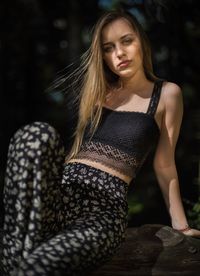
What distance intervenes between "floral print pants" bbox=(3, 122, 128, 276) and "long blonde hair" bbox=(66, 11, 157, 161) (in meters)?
0.84

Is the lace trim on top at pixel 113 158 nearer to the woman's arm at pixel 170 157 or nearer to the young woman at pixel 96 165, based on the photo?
the young woman at pixel 96 165

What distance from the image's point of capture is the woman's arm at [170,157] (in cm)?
345

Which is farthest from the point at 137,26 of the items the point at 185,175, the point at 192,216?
the point at 185,175

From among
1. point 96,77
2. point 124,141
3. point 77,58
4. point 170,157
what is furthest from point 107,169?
point 77,58

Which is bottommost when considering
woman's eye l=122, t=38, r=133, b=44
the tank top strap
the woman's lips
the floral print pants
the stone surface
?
the stone surface

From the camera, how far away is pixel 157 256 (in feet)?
10.8

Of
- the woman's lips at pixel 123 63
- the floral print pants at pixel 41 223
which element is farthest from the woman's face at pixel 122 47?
the floral print pants at pixel 41 223

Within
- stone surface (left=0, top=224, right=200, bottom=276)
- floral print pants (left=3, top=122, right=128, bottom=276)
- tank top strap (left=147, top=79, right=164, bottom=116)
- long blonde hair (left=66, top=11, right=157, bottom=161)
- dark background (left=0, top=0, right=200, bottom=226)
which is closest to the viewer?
floral print pants (left=3, top=122, right=128, bottom=276)

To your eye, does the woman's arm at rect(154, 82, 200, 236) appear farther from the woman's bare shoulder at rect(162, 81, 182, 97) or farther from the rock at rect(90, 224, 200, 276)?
the rock at rect(90, 224, 200, 276)

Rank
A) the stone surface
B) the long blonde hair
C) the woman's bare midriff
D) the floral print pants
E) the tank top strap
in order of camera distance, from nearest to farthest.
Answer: the floral print pants, the stone surface, the woman's bare midriff, the tank top strap, the long blonde hair

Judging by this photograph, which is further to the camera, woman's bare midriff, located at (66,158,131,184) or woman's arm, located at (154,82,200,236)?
woman's arm, located at (154,82,200,236)

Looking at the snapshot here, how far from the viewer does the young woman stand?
2.56 metres

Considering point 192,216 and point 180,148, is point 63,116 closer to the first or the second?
point 180,148

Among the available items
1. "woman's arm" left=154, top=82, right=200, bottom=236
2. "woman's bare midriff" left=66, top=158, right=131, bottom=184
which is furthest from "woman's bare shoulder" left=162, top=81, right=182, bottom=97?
"woman's bare midriff" left=66, top=158, right=131, bottom=184
